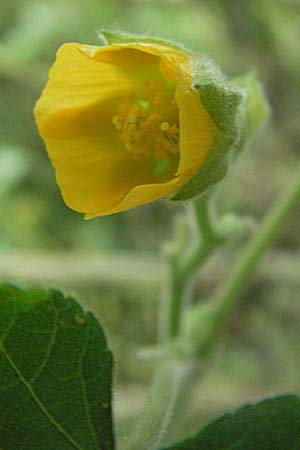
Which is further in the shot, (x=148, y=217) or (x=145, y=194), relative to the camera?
(x=148, y=217)

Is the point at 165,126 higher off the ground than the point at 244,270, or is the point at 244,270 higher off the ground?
the point at 165,126

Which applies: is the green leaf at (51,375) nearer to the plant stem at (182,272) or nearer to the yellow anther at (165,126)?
the yellow anther at (165,126)

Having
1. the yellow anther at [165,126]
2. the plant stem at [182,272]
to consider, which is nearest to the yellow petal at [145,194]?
the yellow anther at [165,126]

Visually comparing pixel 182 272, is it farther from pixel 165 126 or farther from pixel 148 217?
pixel 148 217

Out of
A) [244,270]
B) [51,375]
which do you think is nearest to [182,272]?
[244,270]

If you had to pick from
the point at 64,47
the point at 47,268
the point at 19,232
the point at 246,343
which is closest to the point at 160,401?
the point at 64,47

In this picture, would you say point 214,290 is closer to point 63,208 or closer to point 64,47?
point 63,208

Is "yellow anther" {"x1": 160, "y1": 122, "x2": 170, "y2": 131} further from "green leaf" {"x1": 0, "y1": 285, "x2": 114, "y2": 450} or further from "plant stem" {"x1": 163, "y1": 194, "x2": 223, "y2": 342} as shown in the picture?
"green leaf" {"x1": 0, "y1": 285, "x2": 114, "y2": 450}
